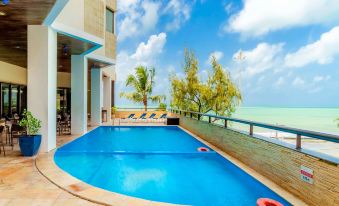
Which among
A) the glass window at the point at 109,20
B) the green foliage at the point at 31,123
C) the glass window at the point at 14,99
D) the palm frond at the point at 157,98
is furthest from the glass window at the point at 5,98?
the palm frond at the point at 157,98

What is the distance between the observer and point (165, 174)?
5.66 metres

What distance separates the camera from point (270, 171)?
5.00 metres

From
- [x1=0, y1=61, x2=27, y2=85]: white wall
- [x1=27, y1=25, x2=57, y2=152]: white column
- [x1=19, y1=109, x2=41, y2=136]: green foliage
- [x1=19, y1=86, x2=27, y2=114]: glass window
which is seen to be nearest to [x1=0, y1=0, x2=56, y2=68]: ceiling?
[x1=27, y1=25, x2=57, y2=152]: white column

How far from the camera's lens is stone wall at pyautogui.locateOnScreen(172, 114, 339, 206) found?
137 inches

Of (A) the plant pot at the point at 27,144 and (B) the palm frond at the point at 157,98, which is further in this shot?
(B) the palm frond at the point at 157,98

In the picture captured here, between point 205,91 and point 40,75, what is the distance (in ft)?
38.4

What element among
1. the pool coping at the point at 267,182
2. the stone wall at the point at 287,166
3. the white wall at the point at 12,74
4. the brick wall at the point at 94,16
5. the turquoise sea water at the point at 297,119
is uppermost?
the brick wall at the point at 94,16

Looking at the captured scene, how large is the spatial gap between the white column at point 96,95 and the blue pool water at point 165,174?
240 inches

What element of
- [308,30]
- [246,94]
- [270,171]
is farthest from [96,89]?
[308,30]

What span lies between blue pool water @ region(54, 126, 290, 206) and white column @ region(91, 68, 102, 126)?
609 centimetres

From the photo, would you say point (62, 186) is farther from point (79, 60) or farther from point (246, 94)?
point (246, 94)

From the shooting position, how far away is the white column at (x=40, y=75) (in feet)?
22.8

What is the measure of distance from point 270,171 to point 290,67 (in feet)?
171

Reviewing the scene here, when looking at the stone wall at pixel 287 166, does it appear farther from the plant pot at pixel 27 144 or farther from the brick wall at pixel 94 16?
the brick wall at pixel 94 16
